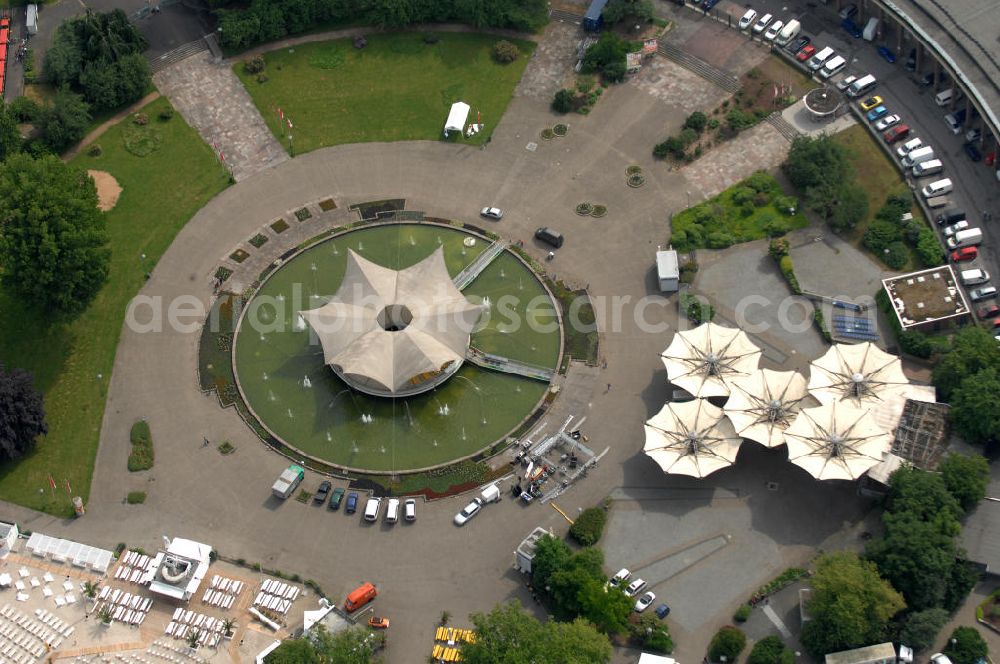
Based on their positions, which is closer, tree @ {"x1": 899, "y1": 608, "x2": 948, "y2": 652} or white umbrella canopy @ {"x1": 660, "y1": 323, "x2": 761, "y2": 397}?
tree @ {"x1": 899, "y1": 608, "x2": 948, "y2": 652}

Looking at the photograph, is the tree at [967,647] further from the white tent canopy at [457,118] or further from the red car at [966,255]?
the white tent canopy at [457,118]

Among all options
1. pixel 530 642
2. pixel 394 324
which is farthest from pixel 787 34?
pixel 530 642

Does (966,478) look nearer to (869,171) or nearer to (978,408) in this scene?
(978,408)

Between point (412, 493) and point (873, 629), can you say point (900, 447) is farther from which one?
point (412, 493)

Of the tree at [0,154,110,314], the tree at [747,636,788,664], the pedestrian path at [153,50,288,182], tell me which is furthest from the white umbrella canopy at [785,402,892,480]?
the tree at [0,154,110,314]

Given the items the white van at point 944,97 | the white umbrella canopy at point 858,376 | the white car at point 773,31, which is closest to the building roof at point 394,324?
the white umbrella canopy at point 858,376

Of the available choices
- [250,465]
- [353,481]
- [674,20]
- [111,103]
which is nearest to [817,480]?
[353,481]

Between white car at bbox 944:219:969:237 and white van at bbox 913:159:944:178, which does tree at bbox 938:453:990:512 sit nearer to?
white car at bbox 944:219:969:237
